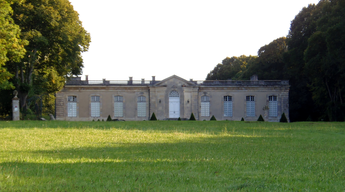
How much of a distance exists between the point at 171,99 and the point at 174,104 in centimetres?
68

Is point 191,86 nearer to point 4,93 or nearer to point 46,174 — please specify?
point 4,93

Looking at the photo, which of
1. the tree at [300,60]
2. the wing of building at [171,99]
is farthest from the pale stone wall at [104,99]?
the tree at [300,60]

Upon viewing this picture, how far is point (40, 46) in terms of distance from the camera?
26781 millimetres

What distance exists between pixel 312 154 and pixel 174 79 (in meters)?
32.0

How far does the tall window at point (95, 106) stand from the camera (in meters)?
41.2

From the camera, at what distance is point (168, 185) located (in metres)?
5.07

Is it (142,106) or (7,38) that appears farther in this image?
(142,106)

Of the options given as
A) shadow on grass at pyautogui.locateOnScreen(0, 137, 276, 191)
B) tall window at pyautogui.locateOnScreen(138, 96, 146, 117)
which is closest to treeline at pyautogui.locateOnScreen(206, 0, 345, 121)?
tall window at pyautogui.locateOnScreen(138, 96, 146, 117)

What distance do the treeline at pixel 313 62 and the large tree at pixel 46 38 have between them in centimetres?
1951

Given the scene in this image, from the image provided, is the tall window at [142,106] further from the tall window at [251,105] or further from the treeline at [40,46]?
the tall window at [251,105]

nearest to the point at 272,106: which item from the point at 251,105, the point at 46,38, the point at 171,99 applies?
the point at 251,105

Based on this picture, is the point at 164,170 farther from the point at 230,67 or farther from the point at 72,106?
the point at 230,67

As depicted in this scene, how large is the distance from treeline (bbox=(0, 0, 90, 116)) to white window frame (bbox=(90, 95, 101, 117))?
904 cm

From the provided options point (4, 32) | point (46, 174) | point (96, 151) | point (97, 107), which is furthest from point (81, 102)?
point (46, 174)
